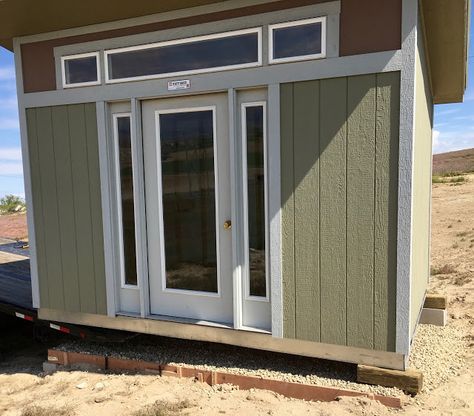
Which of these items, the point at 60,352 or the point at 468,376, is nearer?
the point at 468,376

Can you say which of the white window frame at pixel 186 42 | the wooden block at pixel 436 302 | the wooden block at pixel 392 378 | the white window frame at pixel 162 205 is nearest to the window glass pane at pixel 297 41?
the white window frame at pixel 186 42

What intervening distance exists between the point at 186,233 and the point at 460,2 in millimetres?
2810

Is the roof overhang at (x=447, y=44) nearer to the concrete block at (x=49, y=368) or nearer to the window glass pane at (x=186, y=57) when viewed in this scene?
the window glass pane at (x=186, y=57)

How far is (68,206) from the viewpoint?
4195 millimetres

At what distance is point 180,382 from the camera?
3.65m

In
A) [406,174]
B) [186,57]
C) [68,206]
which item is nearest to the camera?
[406,174]

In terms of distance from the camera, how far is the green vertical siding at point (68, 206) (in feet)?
13.3

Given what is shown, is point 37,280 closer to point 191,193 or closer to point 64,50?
point 191,193

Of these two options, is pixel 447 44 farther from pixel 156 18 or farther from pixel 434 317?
pixel 434 317

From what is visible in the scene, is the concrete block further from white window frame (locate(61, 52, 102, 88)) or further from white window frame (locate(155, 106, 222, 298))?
white window frame (locate(61, 52, 102, 88))

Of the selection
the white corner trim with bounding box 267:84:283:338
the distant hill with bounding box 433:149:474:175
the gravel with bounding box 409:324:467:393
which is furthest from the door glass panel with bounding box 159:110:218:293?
the distant hill with bounding box 433:149:474:175

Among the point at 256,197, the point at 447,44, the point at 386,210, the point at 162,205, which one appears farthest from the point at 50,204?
the point at 447,44

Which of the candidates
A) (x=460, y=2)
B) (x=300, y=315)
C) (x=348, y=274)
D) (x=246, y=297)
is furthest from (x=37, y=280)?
(x=460, y=2)

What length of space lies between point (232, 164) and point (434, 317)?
311 cm
